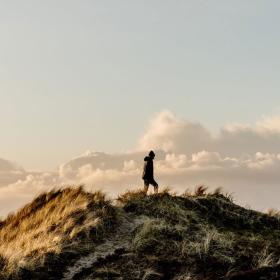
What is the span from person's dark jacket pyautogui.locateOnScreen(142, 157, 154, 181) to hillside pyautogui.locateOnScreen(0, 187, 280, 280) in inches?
44.8

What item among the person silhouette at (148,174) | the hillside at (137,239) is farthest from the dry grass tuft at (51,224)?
→ the person silhouette at (148,174)

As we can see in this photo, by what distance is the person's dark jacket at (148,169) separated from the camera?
2227cm

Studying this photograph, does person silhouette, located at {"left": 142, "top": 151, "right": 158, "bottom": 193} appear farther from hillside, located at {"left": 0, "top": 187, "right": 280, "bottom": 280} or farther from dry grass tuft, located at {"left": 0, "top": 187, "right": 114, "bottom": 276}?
dry grass tuft, located at {"left": 0, "top": 187, "right": 114, "bottom": 276}

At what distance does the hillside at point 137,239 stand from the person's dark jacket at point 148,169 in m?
1.14

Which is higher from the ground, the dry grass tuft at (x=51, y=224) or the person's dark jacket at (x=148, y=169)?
the person's dark jacket at (x=148, y=169)

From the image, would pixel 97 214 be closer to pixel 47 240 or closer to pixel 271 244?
pixel 47 240

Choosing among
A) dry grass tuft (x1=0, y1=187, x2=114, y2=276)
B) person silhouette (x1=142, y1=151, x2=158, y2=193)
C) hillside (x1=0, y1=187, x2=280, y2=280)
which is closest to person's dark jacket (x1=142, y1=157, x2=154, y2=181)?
person silhouette (x1=142, y1=151, x2=158, y2=193)

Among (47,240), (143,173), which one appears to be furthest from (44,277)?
(143,173)

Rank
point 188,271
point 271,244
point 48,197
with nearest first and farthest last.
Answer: point 188,271
point 271,244
point 48,197

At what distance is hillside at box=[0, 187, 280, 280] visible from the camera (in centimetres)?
1499

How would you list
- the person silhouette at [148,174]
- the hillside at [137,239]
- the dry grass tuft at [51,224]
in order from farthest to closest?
the person silhouette at [148,174] → the dry grass tuft at [51,224] → the hillside at [137,239]

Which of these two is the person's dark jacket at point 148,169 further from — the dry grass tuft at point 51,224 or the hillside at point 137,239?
the dry grass tuft at point 51,224

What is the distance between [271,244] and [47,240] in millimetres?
6372

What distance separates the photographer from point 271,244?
17016mm
